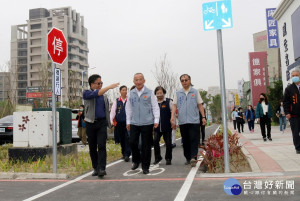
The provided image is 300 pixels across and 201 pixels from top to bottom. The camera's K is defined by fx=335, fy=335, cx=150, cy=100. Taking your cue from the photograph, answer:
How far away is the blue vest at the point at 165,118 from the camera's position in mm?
7457

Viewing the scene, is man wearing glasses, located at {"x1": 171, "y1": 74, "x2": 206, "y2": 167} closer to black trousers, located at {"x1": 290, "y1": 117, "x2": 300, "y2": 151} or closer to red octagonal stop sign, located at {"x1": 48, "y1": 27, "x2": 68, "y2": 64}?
black trousers, located at {"x1": 290, "y1": 117, "x2": 300, "y2": 151}

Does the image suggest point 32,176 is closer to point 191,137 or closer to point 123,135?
point 123,135

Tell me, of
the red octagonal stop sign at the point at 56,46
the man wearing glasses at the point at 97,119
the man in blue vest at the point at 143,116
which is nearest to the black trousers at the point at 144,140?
the man in blue vest at the point at 143,116

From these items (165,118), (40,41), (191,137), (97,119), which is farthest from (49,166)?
(40,41)

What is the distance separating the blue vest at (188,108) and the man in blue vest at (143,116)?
727mm

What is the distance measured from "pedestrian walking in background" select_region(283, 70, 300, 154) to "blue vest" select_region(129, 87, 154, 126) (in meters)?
3.14

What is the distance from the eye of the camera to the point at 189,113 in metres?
6.70

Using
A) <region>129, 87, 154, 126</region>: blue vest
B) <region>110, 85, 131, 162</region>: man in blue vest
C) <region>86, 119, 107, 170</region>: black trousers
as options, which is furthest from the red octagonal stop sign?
<region>110, 85, 131, 162</region>: man in blue vest

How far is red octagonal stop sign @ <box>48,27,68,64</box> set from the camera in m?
6.24

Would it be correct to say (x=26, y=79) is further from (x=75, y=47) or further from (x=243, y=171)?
(x=243, y=171)

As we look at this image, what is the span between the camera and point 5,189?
5.17 meters

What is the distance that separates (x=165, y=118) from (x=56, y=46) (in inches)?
110

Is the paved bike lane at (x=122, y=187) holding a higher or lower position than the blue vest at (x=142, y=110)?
lower

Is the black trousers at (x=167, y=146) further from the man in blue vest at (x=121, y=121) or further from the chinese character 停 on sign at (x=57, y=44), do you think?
the chinese character 停 on sign at (x=57, y=44)
